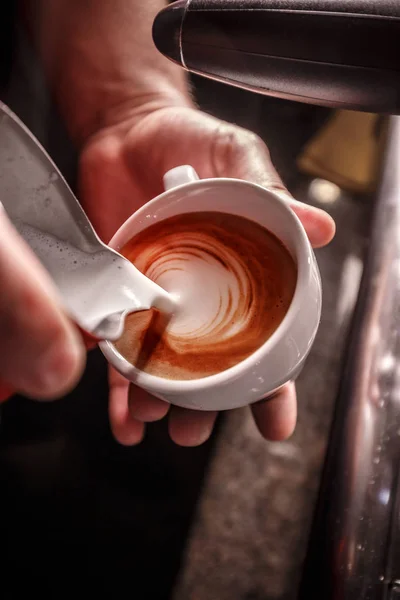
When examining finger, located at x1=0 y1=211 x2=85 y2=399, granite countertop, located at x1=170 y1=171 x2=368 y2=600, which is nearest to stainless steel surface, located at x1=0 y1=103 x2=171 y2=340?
finger, located at x1=0 y1=211 x2=85 y2=399

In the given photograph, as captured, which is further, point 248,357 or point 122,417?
point 122,417

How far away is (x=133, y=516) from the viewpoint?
39.4 inches

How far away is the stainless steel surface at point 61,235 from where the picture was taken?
1.59 feet

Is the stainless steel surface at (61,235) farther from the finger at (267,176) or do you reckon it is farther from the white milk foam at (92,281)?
the finger at (267,176)

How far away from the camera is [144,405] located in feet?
2.38

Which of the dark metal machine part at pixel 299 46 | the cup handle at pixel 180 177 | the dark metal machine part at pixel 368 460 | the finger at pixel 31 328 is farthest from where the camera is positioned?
the cup handle at pixel 180 177

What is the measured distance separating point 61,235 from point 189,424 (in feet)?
1.21

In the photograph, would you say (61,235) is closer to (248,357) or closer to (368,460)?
(248,357)

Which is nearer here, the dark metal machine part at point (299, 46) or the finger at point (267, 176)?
the dark metal machine part at point (299, 46)

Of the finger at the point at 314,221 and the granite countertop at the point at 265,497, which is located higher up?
the finger at the point at 314,221

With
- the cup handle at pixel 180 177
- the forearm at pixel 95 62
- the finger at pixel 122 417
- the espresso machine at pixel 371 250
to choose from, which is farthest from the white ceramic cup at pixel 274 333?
the forearm at pixel 95 62

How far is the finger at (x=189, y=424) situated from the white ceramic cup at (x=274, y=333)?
22 cm

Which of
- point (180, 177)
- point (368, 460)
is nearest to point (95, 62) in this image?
point (180, 177)

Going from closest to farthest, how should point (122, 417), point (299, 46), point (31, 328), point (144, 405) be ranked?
point (31, 328) < point (299, 46) < point (144, 405) < point (122, 417)
